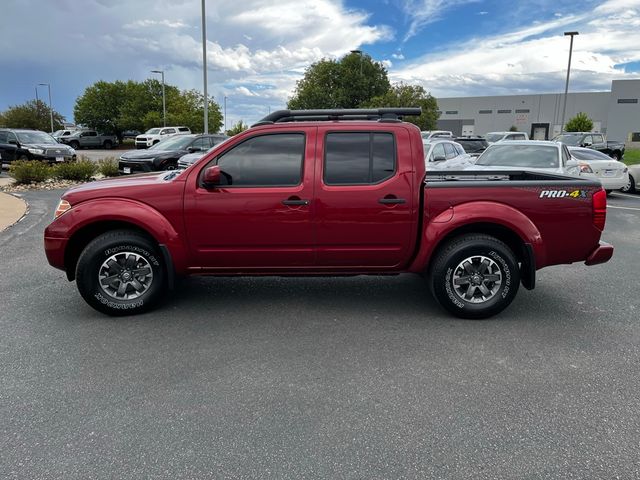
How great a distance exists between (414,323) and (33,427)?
3.10 metres

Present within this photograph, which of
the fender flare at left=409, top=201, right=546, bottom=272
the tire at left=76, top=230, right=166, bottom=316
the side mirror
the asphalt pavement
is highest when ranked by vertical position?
the side mirror

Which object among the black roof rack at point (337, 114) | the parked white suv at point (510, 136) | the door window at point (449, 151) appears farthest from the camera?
the parked white suv at point (510, 136)

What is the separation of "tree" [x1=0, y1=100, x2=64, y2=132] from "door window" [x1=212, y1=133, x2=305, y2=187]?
228 ft

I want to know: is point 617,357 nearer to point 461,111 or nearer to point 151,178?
point 151,178

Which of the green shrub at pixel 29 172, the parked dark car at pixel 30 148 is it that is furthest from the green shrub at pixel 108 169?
the parked dark car at pixel 30 148

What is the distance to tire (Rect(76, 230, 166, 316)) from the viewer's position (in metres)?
4.54

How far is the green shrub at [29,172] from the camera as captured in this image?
14.8 meters

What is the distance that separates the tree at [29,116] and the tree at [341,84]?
116ft

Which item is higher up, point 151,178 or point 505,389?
point 151,178

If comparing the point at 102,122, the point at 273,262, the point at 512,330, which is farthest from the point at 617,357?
the point at 102,122

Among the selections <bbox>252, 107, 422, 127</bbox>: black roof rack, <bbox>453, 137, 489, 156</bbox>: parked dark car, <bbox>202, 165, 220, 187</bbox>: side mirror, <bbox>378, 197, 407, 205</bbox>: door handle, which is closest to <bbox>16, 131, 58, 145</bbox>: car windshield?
<bbox>453, 137, 489, 156</bbox>: parked dark car

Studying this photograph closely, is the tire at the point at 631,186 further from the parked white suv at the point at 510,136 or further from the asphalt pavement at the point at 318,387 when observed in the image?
the asphalt pavement at the point at 318,387

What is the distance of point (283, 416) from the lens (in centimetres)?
305

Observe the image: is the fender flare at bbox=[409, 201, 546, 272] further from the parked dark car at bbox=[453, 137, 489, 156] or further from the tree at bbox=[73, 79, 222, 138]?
the tree at bbox=[73, 79, 222, 138]
